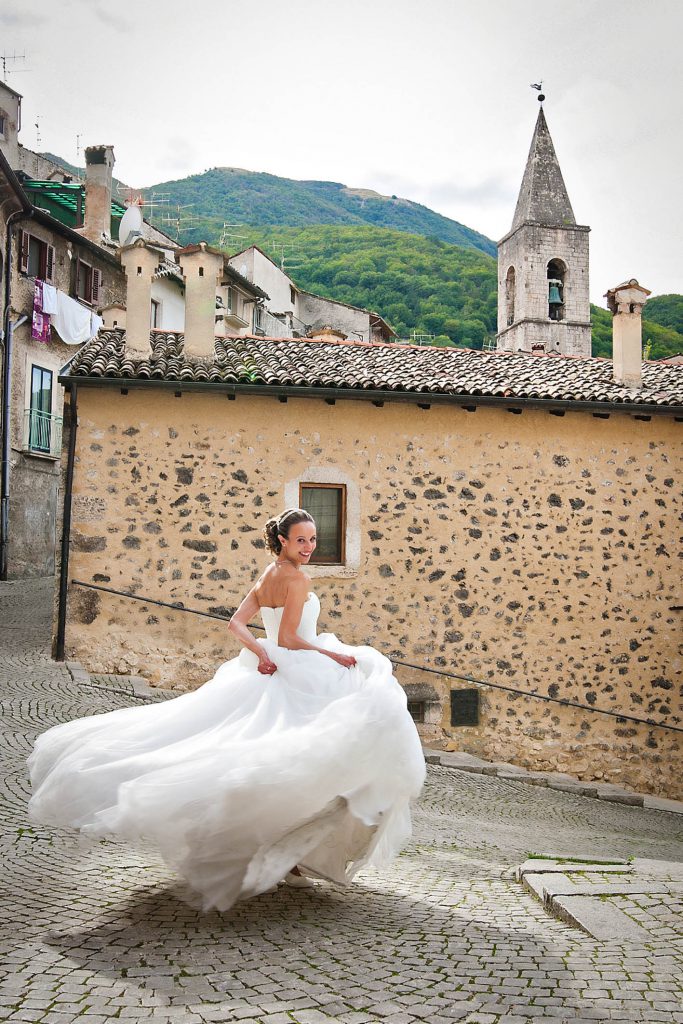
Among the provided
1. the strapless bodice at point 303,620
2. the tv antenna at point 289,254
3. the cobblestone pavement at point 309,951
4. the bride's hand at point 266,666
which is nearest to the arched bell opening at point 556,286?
the tv antenna at point 289,254

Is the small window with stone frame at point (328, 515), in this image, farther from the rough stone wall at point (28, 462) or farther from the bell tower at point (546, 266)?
the bell tower at point (546, 266)

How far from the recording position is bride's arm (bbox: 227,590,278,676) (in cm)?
465

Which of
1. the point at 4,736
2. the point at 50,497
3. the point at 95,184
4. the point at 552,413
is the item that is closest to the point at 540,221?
the point at 95,184

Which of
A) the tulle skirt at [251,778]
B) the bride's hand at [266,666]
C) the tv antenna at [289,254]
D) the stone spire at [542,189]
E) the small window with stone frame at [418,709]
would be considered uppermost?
the tv antenna at [289,254]

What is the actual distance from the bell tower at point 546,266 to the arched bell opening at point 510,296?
5 cm

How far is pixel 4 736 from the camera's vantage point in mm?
8570

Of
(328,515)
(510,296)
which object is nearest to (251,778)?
(328,515)

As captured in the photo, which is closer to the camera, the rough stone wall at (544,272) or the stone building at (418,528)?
the stone building at (418,528)

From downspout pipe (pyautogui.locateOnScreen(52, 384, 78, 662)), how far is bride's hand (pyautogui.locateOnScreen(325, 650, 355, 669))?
28.2ft

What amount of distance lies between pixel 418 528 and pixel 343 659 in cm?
863

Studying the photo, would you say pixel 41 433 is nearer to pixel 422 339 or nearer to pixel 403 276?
pixel 422 339

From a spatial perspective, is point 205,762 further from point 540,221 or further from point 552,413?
point 540,221

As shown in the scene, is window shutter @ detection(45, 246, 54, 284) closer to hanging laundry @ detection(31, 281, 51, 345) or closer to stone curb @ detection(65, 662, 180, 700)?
hanging laundry @ detection(31, 281, 51, 345)

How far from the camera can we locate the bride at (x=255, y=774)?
4012 mm
